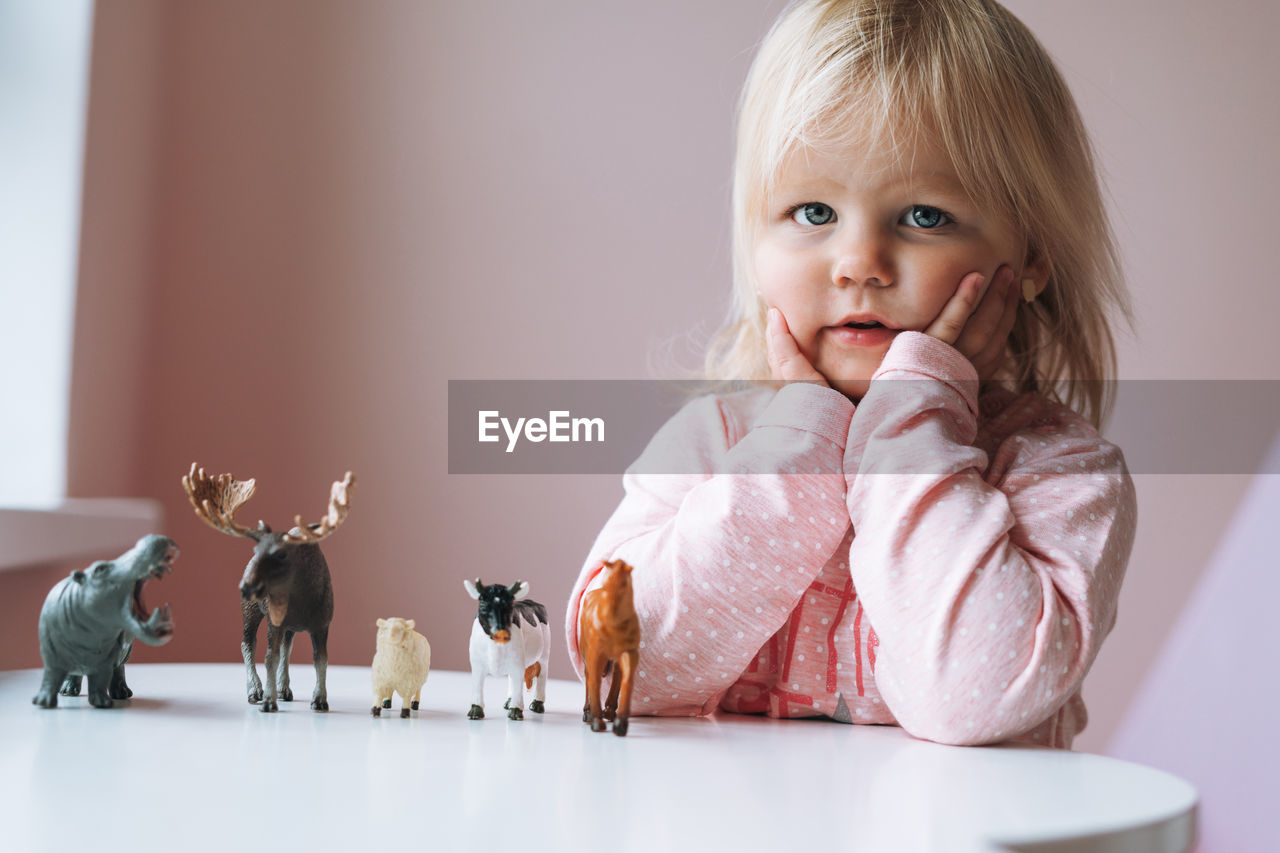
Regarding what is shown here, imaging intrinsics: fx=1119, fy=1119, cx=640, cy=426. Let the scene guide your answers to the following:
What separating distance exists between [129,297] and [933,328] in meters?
1.19

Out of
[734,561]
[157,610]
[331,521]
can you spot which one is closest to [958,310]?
[734,561]

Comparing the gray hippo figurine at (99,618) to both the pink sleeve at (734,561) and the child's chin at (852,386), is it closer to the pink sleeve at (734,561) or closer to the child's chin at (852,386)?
the pink sleeve at (734,561)

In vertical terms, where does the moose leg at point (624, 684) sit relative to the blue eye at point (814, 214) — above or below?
below

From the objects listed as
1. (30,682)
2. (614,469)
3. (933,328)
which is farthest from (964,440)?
(614,469)

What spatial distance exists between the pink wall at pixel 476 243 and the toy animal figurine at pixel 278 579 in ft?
3.17

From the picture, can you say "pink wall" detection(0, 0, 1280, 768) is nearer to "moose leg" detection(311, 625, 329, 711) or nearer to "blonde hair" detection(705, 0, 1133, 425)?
"blonde hair" detection(705, 0, 1133, 425)

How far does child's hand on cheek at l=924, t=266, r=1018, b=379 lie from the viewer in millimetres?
884

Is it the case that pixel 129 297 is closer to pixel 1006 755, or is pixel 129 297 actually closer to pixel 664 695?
pixel 664 695

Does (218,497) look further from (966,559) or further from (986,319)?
(986,319)

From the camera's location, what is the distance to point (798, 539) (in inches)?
30.4

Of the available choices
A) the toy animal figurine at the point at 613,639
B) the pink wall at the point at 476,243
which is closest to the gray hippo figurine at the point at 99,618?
the toy animal figurine at the point at 613,639

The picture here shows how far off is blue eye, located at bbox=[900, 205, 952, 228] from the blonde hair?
0.10 feet

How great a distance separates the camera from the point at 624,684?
68cm
